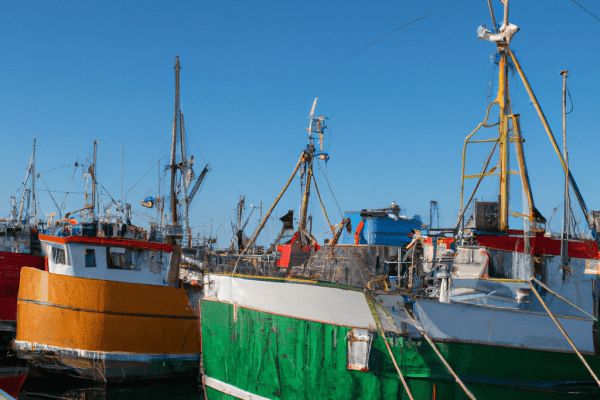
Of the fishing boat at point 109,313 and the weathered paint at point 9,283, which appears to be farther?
the weathered paint at point 9,283

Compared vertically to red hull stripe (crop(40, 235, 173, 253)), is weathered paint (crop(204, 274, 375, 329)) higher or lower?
lower

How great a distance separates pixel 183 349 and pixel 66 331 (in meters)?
4.38

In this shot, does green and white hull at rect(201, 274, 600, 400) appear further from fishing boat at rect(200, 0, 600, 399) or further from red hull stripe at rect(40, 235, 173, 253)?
red hull stripe at rect(40, 235, 173, 253)

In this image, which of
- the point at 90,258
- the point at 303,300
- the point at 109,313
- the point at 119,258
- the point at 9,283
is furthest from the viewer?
the point at 9,283

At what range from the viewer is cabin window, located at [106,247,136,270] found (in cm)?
2122

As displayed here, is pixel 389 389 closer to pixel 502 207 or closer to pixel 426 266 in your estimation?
pixel 426 266

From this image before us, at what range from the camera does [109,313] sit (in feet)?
67.6

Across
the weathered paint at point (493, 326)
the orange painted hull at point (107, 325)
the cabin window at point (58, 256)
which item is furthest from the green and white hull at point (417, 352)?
the cabin window at point (58, 256)

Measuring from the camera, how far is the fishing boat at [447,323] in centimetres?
1226

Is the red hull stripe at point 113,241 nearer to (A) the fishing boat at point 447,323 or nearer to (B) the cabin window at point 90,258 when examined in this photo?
(B) the cabin window at point 90,258

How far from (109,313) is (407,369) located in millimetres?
12538

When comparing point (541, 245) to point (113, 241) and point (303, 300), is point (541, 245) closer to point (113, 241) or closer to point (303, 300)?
point (303, 300)

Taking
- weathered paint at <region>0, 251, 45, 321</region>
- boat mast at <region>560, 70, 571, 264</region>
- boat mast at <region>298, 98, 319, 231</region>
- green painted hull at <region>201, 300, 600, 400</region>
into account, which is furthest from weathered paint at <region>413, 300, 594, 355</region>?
weathered paint at <region>0, 251, 45, 321</region>

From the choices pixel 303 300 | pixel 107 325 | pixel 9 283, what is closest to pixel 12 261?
pixel 9 283
